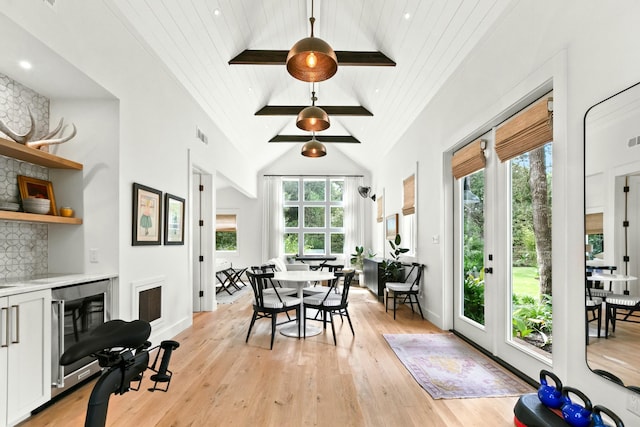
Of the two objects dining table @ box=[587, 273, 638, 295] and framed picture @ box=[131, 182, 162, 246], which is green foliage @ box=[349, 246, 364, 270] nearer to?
framed picture @ box=[131, 182, 162, 246]

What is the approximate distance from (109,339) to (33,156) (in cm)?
225

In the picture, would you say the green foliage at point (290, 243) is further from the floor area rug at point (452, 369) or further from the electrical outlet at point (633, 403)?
A: the electrical outlet at point (633, 403)

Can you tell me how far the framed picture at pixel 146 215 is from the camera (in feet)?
11.9

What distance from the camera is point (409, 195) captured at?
6.36 metres

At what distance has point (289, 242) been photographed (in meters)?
10.8

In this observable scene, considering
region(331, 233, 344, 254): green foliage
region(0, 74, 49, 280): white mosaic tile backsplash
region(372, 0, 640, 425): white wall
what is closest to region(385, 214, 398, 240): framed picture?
region(331, 233, 344, 254): green foliage

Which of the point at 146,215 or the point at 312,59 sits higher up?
the point at 312,59

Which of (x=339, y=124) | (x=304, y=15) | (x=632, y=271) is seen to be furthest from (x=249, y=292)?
(x=632, y=271)

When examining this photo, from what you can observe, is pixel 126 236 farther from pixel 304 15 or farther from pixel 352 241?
pixel 352 241

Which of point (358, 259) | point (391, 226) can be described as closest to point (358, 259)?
point (358, 259)

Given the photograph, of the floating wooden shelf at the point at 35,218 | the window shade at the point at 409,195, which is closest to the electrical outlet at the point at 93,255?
the floating wooden shelf at the point at 35,218

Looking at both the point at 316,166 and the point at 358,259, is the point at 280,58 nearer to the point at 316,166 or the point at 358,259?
the point at 316,166

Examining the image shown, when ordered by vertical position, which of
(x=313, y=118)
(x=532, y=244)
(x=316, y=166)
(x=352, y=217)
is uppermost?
(x=316, y=166)

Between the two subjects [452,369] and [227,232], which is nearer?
[452,369]
